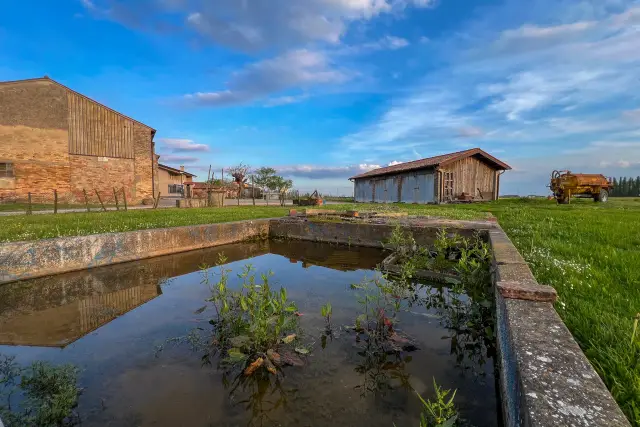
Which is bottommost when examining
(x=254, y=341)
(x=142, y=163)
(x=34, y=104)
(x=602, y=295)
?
(x=254, y=341)

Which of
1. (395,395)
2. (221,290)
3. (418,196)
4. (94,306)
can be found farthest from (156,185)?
(395,395)

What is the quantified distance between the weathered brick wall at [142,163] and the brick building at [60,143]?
0.51 ft

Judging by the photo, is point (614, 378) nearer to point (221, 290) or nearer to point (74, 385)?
point (221, 290)

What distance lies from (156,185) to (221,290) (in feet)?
87.5

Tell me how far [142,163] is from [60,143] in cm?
519

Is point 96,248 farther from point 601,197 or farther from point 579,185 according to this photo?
point 601,197

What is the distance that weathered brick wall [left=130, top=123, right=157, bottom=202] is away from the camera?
80.9ft

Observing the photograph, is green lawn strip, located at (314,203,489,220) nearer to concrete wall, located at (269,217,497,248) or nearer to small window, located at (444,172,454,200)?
concrete wall, located at (269,217,497,248)

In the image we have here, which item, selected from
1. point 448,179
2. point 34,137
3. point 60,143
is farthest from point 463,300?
point 34,137

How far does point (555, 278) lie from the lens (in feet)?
Result: 11.5

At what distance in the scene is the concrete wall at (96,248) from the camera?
5.28 meters

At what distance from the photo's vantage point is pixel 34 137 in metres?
20.8

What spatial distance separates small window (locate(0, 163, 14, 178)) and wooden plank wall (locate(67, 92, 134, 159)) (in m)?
3.50

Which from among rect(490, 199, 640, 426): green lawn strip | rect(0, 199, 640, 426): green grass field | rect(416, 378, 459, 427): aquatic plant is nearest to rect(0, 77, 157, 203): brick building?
rect(0, 199, 640, 426): green grass field
